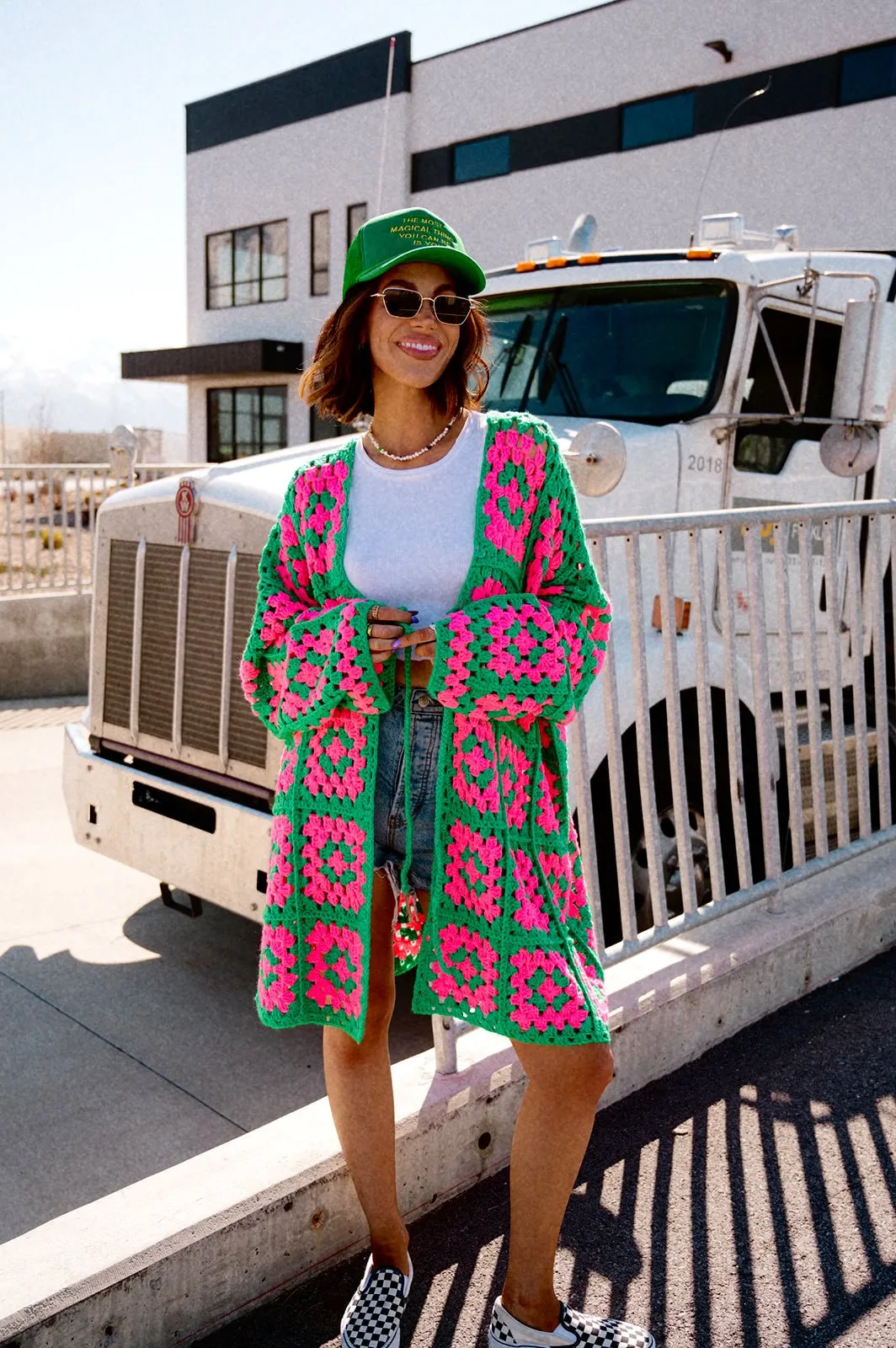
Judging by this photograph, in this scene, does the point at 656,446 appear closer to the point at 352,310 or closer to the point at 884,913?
the point at 884,913

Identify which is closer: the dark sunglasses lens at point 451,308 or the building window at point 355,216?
the dark sunglasses lens at point 451,308

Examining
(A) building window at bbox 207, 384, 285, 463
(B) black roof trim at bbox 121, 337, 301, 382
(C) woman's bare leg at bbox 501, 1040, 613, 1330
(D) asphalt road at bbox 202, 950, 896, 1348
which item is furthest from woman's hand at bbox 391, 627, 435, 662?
(A) building window at bbox 207, 384, 285, 463

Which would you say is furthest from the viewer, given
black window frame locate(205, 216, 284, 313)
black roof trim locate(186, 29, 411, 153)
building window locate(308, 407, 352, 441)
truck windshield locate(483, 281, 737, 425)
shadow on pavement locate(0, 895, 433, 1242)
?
black window frame locate(205, 216, 284, 313)

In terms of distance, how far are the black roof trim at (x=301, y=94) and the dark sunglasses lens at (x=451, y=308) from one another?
21.9m

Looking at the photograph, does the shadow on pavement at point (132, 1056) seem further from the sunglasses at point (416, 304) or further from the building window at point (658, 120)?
the building window at point (658, 120)

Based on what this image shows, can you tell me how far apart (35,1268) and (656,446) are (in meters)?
3.29

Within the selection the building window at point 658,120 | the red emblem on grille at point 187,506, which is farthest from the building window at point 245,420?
the red emblem on grille at point 187,506

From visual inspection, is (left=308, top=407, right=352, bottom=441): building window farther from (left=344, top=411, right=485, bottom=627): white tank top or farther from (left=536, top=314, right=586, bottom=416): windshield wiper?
(left=344, top=411, right=485, bottom=627): white tank top

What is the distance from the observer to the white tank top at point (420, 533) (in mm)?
2164

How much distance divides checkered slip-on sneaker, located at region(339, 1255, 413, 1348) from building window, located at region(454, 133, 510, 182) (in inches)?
850

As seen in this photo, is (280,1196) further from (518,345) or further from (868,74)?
(868,74)

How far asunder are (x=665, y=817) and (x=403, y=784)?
2.27 m

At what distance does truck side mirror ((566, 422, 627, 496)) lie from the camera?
12.4 feet

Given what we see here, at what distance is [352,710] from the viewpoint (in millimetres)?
2182
